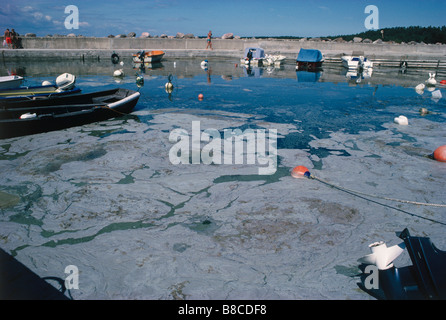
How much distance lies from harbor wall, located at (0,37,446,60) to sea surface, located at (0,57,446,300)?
25846 mm

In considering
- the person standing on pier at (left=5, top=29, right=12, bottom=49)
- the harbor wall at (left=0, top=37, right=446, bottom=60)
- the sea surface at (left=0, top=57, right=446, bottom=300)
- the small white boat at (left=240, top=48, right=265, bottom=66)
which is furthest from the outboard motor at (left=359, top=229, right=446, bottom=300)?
the person standing on pier at (left=5, top=29, right=12, bottom=49)

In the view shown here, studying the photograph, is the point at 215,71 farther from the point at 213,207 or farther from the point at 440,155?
the point at 213,207

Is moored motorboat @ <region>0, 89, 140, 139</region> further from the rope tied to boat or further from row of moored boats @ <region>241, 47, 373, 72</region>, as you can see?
row of moored boats @ <region>241, 47, 373, 72</region>

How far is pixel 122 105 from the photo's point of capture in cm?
973

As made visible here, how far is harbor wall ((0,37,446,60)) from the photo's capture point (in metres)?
30.4

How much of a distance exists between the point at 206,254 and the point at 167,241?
60 cm

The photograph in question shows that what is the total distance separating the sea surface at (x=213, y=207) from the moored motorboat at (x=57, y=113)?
311 millimetres

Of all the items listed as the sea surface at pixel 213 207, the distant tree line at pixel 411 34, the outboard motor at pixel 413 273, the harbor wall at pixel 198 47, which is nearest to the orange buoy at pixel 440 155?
the sea surface at pixel 213 207


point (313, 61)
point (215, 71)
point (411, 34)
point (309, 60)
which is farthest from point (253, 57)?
point (411, 34)

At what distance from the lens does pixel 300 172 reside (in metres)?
5.87

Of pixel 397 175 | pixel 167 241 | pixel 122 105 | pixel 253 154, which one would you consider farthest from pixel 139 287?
pixel 122 105

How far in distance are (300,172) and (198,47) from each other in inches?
1345

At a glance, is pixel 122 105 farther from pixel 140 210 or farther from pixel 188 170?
pixel 140 210

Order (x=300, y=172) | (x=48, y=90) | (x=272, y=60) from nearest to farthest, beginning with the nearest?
(x=300, y=172)
(x=48, y=90)
(x=272, y=60)
